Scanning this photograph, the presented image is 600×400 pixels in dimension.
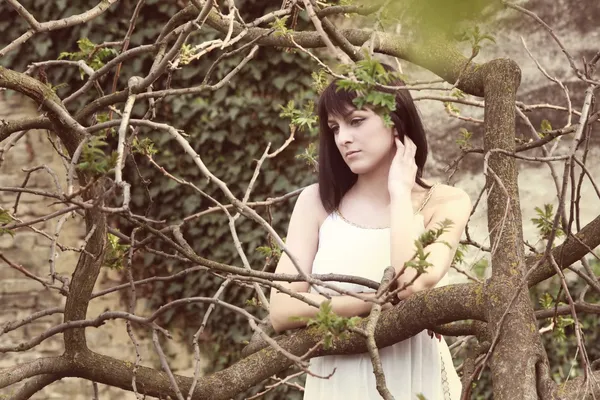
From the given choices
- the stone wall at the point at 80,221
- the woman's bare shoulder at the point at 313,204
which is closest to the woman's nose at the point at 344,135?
the woman's bare shoulder at the point at 313,204

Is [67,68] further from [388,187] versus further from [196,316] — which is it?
[388,187]

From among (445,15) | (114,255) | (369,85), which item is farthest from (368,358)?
(445,15)

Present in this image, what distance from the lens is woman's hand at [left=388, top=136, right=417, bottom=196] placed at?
2221 mm

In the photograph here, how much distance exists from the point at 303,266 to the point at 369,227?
196 millimetres

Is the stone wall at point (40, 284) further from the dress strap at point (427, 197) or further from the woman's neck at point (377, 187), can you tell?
the dress strap at point (427, 197)

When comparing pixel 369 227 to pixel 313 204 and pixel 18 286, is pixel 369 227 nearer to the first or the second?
pixel 313 204

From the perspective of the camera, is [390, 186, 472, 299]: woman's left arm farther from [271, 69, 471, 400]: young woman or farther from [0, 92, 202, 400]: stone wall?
[0, 92, 202, 400]: stone wall

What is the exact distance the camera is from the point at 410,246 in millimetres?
2105

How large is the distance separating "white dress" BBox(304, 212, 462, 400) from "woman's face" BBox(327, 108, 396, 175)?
0.17 metres

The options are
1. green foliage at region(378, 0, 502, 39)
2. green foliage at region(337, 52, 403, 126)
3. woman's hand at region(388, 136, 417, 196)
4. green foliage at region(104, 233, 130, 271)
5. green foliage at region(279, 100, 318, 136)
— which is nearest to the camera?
green foliage at region(378, 0, 502, 39)

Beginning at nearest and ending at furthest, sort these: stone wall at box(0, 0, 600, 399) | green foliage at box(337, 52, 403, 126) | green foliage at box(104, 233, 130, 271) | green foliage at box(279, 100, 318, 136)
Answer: green foliage at box(337, 52, 403, 126), green foliage at box(279, 100, 318, 136), green foliage at box(104, 233, 130, 271), stone wall at box(0, 0, 600, 399)

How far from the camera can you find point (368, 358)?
7.14ft

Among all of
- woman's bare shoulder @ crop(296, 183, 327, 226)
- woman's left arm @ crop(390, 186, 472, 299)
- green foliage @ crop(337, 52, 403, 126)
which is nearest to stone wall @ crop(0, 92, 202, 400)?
woman's bare shoulder @ crop(296, 183, 327, 226)

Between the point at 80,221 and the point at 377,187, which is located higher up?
the point at 80,221
